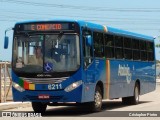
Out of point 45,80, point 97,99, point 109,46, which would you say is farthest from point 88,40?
point 109,46

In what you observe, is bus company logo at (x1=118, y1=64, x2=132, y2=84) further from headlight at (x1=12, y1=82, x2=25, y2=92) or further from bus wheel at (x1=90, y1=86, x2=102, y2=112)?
headlight at (x1=12, y1=82, x2=25, y2=92)

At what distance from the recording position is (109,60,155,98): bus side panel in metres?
21.3

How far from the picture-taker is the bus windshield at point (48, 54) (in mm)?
17547

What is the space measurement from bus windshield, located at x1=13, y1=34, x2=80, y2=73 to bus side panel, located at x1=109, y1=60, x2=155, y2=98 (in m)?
3.60

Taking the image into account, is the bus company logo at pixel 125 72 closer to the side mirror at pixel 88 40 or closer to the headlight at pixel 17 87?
the side mirror at pixel 88 40

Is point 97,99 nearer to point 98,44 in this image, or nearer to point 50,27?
point 98,44

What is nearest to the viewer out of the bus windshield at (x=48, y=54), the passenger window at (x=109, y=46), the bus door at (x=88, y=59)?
the bus windshield at (x=48, y=54)

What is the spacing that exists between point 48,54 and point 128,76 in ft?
21.2

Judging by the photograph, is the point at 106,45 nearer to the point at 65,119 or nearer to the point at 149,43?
the point at 65,119

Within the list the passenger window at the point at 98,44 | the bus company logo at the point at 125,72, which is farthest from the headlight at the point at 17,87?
the bus company logo at the point at 125,72

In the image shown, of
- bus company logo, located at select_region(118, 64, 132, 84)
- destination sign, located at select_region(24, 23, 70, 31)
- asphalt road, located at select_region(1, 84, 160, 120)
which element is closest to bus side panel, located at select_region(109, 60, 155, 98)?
bus company logo, located at select_region(118, 64, 132, 84)

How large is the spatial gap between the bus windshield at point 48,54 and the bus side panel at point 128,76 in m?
3.60

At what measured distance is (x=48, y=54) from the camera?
58.0ft

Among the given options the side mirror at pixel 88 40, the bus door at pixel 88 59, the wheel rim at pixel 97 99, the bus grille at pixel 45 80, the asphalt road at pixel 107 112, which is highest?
the side mirror at pixel 88 40
